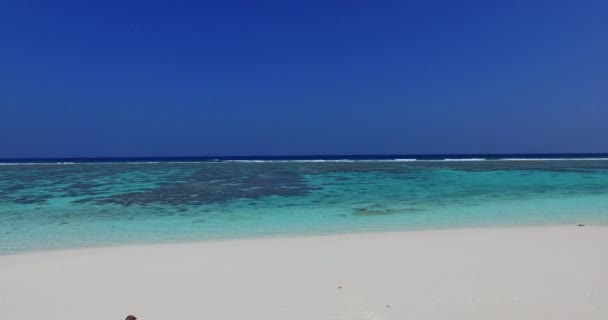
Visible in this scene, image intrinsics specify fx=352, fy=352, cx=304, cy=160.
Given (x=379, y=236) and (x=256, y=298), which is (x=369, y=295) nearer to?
(x=256, y=298)

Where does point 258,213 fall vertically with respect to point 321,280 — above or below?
below

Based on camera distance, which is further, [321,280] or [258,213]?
[258,213]

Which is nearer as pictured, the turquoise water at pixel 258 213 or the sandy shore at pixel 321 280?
the sandy shore at pixel 321 280

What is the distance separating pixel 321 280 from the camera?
4.12 metres

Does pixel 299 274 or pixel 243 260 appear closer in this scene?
pixel 299 274

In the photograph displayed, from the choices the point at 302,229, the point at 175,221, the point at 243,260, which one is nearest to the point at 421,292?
the point at 243,260

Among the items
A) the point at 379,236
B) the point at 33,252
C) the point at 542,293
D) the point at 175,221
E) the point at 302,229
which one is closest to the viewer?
the point at 542,293

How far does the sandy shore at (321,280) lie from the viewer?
3.37 metres

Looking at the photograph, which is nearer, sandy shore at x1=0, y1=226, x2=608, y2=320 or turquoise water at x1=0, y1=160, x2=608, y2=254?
sandy shore at x1=0, y1=226, x2=608, y2=320

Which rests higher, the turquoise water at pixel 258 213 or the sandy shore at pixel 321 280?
the sandy shore at pixel 321 280

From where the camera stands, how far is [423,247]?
5496 millimetres

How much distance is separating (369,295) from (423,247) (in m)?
2.17

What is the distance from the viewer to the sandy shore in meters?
3.37

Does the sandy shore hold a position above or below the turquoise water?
above
